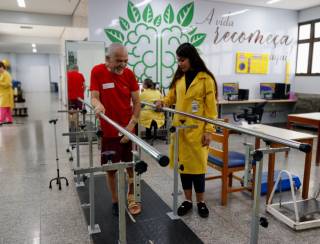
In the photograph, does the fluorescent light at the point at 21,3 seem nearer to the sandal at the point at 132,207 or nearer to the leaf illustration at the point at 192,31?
the leaf illustration at the point at 192,31

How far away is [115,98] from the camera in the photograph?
2.37 metres

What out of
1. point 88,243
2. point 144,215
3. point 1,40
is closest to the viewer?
point 88,243

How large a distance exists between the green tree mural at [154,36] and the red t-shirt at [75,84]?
1.16 metres

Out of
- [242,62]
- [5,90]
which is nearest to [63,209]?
[5,90]

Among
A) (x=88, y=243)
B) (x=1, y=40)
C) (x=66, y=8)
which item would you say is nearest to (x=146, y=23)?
(x=66, y=8)

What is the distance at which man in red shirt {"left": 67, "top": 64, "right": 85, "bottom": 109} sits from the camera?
5.77 metres

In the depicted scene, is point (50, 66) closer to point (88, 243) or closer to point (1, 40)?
point (1, 40)

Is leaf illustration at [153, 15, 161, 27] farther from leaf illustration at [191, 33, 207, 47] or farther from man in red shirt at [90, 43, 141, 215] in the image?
man in red shirt at [90, 43, 141, 215]

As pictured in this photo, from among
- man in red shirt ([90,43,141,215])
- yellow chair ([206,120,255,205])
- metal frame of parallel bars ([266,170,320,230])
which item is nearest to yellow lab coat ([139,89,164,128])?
yellow chair ([206,120,255,205])

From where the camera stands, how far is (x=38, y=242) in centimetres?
229

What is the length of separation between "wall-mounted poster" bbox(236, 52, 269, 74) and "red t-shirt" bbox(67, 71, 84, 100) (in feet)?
13.6

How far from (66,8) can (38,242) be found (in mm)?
7173

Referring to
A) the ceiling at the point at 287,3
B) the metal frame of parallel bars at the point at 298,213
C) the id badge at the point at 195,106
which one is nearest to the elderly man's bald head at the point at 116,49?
the id badge at the point at 195,106

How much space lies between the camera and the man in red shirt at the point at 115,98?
7.38 feet
